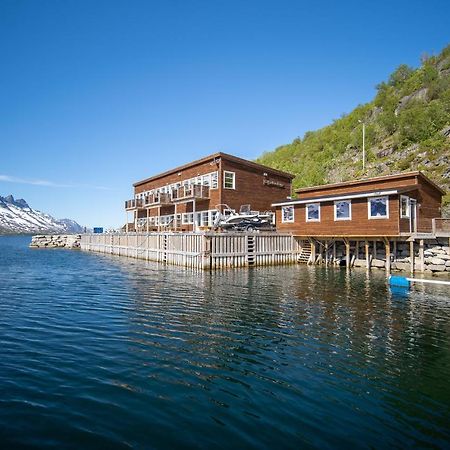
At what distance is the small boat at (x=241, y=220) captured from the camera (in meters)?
30.6

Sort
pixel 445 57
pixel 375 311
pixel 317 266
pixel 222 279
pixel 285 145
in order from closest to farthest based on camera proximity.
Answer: pixel 375 311, pixel 222 279, pixel 317 266, pixel 445 57, pixel 285 145

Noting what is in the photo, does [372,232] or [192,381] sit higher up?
[372,232]

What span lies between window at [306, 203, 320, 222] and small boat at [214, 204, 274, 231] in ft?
14.6

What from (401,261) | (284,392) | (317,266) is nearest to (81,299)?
(284,392)

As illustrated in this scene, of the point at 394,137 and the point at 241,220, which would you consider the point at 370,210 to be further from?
the point at 394,137

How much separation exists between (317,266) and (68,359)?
24.5 metres

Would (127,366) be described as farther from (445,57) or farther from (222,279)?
(445,57)

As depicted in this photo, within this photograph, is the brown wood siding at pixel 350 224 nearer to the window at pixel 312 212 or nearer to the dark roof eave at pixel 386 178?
the window at pixel 312 212

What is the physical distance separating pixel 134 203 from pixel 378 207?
34.5m

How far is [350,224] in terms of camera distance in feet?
87.7

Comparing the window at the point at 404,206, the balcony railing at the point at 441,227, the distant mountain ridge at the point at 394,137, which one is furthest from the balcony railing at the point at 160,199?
the distant mountain ridge at the point at 394,137

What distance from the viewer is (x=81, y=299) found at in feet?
50.1

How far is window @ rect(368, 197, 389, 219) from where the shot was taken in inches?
964

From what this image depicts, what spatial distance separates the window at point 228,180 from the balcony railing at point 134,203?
17.8 m
